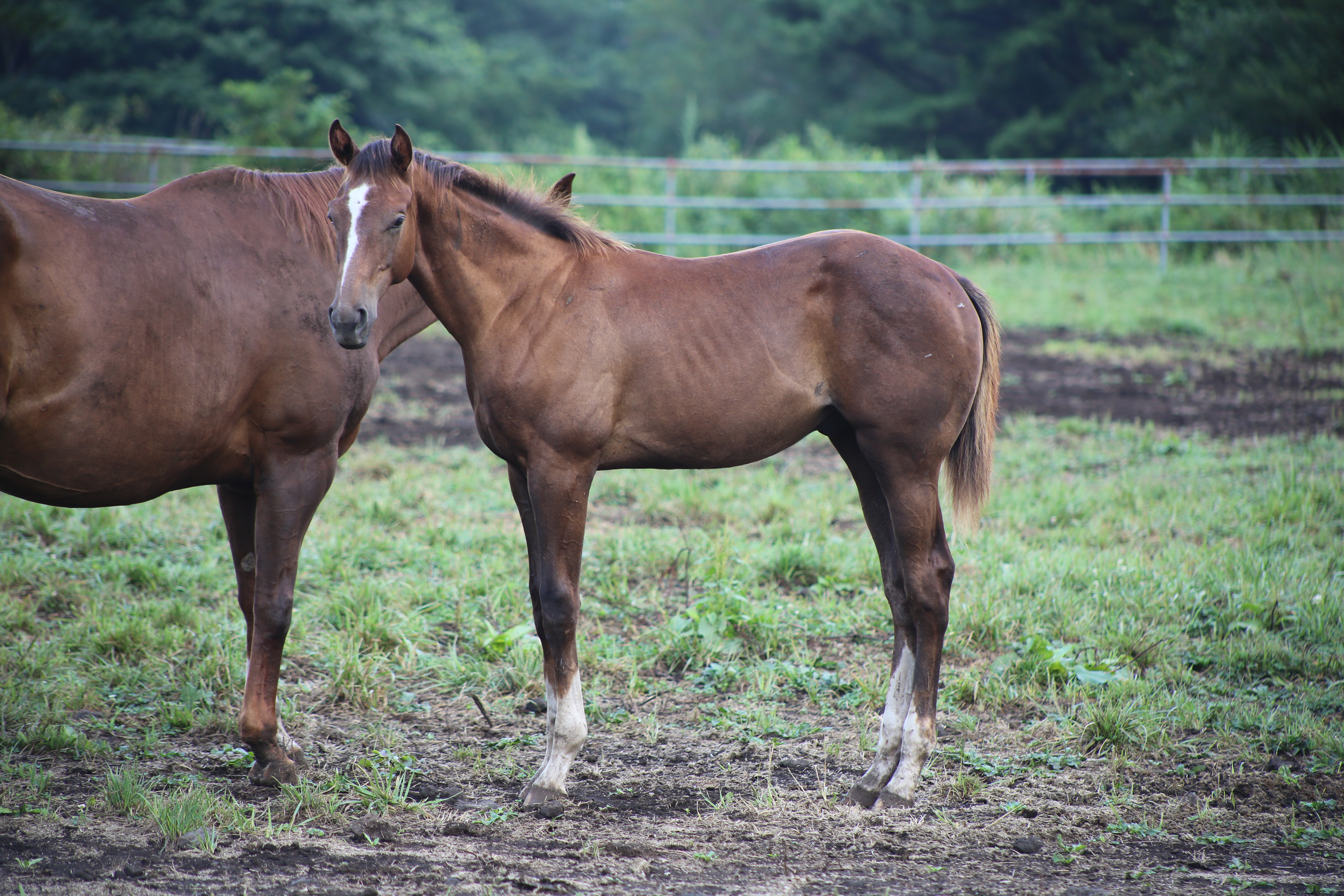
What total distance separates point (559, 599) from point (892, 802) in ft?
4.22

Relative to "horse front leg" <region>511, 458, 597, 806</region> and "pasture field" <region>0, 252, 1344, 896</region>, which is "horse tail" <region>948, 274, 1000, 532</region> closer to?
"pasture field" <region>0, 252, 1344, 896</region>

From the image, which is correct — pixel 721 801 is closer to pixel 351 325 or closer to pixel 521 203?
pixel 351 325

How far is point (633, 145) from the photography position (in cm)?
3291

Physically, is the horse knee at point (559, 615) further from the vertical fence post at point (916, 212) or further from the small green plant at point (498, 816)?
the vertical fence post at point (916, 212)

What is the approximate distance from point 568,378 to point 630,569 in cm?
222

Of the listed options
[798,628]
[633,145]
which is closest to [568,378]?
[798,628]

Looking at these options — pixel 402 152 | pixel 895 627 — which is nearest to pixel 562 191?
pixel 402 152

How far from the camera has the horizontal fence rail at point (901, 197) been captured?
41.9ft

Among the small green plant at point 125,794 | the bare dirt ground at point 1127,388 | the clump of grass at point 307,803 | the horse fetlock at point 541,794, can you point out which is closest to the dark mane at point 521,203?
the horse fetlock at point 541,794

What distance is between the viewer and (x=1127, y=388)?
9.04 metres

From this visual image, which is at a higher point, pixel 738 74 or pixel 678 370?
pixel 738 74

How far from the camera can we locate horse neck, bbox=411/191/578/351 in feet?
10.7

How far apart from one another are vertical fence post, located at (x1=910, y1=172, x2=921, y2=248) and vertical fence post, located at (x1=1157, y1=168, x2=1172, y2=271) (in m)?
3.46

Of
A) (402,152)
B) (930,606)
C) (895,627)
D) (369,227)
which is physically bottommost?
(895,627)
